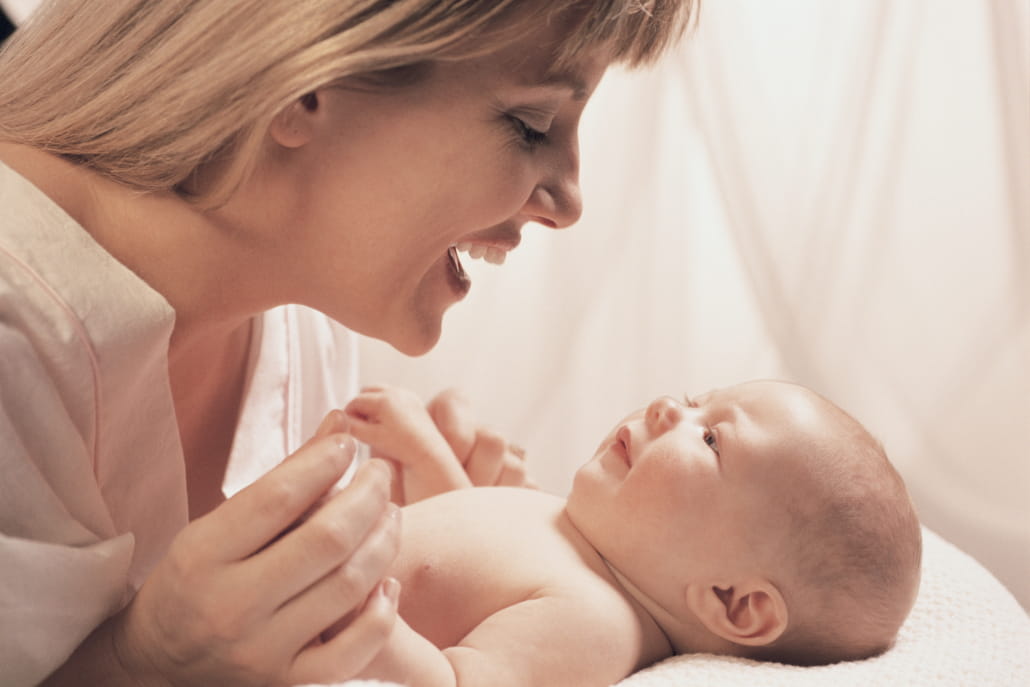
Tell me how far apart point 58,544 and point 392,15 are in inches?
22.1

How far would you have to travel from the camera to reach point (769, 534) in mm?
1216

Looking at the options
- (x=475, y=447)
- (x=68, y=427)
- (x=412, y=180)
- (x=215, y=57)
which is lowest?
(x=475, y=447)

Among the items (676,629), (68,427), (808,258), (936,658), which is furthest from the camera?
(808,258)

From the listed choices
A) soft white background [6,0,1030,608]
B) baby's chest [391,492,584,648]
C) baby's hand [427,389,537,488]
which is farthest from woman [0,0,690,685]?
soft white background [6,0,1030,608]

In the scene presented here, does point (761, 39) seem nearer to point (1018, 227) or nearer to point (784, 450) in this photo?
point (1018, 227)

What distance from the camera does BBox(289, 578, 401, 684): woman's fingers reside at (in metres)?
0.93

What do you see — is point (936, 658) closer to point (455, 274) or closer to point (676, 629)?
point (676, 629)

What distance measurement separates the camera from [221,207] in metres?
1.19

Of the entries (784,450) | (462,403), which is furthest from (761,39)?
(784,450)

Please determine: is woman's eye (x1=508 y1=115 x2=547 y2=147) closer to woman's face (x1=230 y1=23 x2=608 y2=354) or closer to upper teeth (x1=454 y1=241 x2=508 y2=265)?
woman's face (x1=230 y1=23 x2=608 y2=354)

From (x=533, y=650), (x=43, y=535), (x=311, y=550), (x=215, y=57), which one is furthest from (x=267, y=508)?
(x=215, y=57)

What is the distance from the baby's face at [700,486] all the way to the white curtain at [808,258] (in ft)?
2.43

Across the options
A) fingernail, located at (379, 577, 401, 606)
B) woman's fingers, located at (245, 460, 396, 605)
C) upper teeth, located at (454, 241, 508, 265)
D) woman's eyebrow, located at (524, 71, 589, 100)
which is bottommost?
fingernail, located at (379, 577, 401, 606)

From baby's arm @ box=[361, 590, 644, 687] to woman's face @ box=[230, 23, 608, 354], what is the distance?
325 mm
